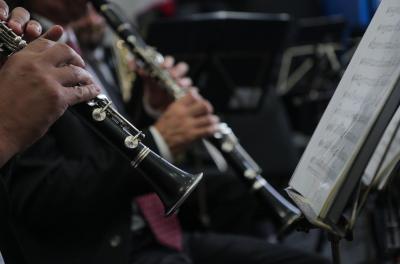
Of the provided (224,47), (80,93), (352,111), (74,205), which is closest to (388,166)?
(352,111)

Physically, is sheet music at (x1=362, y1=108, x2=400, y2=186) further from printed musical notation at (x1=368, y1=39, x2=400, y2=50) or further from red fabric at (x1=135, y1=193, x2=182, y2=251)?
red fabric at (x1=135, y1=193, x2=182, y2=251)

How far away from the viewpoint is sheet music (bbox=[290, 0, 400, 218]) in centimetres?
68

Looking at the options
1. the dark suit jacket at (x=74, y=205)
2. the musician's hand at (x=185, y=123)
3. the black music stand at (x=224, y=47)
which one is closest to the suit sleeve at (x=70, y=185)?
the dark suit jacket at (x=74, y=205)

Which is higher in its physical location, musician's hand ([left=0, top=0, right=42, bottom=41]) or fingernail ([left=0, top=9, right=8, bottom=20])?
fingernail ([left=0, top=9, right=8, bottom=20])

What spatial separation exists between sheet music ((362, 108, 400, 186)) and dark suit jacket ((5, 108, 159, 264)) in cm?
45

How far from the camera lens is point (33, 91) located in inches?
28.1

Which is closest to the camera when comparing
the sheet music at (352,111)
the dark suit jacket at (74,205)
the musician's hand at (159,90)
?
the sheet music at (352,111)

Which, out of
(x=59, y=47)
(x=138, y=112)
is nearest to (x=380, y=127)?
(x=59, y=47)

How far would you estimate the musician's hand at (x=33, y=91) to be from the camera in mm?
715

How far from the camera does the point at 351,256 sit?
6.14ft

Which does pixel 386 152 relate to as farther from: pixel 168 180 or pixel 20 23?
pixel 20 23

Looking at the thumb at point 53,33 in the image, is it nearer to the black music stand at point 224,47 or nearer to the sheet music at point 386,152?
the sheet music at point 386,152

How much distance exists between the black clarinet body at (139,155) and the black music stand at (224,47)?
1092 mm

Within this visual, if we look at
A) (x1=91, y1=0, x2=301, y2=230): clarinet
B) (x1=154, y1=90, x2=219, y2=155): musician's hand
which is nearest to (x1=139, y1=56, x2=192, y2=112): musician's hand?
(x1=91, y1=0, x2=301, y2=230): clarinet
